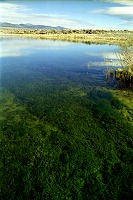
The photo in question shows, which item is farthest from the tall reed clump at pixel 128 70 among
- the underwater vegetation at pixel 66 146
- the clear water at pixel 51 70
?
the underwater vegetation at pixel 66 146

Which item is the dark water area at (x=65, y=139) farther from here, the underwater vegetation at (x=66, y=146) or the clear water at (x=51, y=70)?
the clear water at (x=51, y=70)

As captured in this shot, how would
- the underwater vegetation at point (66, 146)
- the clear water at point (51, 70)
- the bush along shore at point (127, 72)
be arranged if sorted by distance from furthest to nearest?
the clear water at point (51, 70)
the bush along shore at point (127, 72)
the underwater vegetation at point (66, 146)

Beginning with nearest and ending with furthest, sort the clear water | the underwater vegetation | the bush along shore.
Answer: the underwater vegetation, the bush along shore, the clear water

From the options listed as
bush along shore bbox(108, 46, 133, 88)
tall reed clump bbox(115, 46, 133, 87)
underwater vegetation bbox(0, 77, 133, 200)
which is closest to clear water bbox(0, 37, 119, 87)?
bush along shore bbox(108, 46, 133, 88)

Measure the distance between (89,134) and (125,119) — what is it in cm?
297

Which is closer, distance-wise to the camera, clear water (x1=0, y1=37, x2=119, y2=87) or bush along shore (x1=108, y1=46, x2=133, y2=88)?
bush along shore (x1=108, y1=46, x2=133, y2=88)

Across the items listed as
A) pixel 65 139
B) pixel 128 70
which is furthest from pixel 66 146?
pixel 128 70

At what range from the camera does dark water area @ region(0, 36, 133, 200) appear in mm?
9727

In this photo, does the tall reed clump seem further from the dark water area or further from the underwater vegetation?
the underwater vegetation

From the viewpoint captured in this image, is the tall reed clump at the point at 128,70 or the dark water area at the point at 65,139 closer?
the dark water area at the point at 65,139

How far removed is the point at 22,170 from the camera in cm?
1036

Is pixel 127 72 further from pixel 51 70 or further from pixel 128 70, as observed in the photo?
pixel 51 70

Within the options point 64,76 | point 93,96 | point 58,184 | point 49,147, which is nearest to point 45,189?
point 58,184

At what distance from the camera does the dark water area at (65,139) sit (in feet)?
31.9
